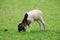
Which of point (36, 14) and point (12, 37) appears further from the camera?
point (36, 14)

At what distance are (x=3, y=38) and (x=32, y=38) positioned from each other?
1.45 meters

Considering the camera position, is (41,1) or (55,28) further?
(41,1)

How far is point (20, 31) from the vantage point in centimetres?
1631

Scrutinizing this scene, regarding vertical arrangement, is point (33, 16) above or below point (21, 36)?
above

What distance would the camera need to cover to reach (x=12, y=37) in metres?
14.5

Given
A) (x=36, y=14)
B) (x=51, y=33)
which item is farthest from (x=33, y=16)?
(x=51, y=33)

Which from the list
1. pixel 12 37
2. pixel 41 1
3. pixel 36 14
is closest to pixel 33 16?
pixel 36 14

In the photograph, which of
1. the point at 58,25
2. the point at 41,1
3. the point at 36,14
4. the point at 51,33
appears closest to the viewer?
the point at 51,33

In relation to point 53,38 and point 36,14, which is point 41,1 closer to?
point 36,14

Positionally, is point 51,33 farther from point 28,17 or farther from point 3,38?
point 3,38

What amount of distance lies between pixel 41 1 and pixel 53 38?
2478 centimetres

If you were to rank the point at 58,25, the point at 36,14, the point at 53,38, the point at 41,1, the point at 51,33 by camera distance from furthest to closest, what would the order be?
the point at 41,1 → the point at 58,25 → the point at 36,14 → the point at 51,33 → the point at 53,38

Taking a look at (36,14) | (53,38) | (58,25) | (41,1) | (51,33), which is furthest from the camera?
(41,1)

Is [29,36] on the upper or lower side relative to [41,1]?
lower
